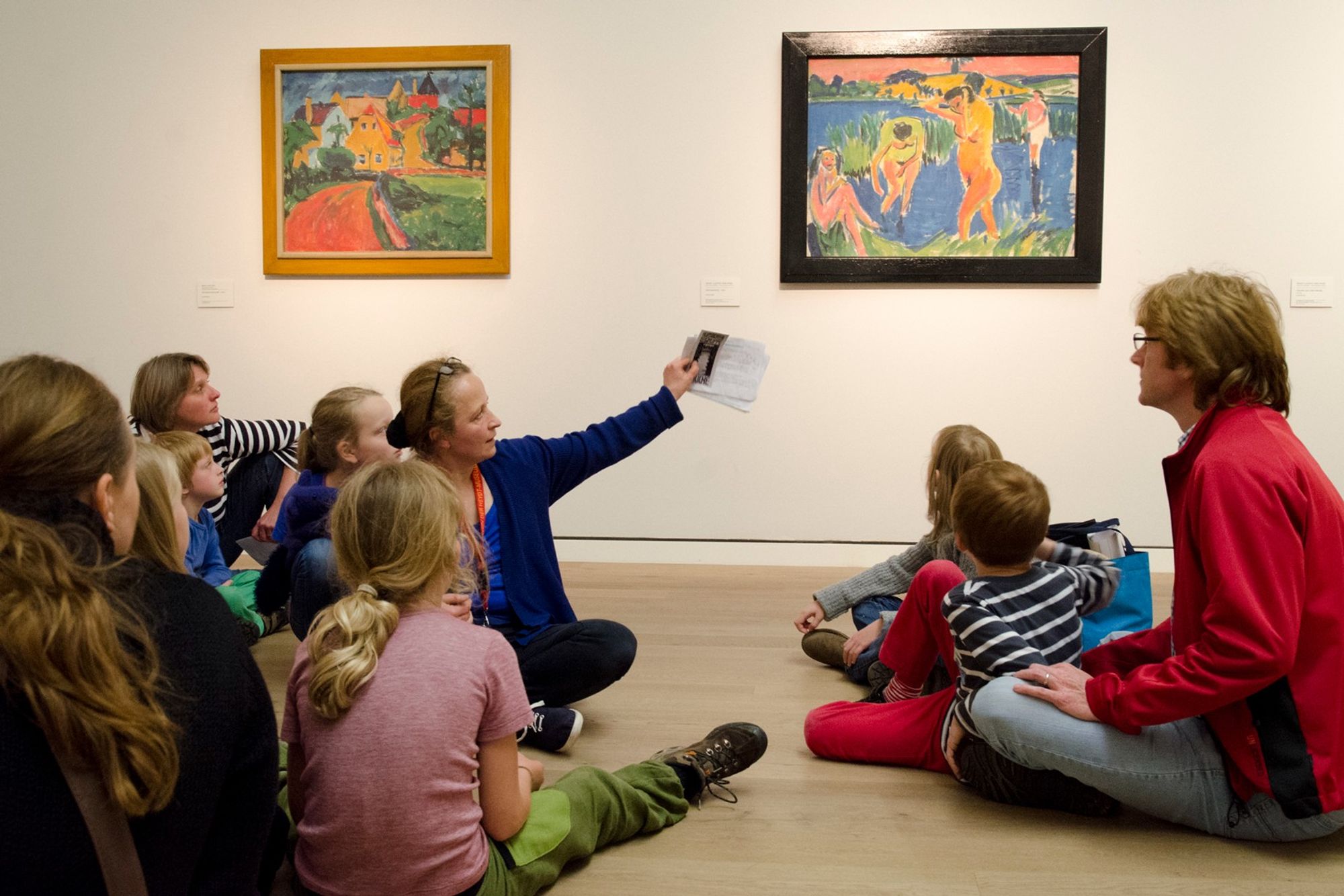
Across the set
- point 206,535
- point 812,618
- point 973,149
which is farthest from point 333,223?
point 812,618

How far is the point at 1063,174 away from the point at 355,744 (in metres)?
4.41

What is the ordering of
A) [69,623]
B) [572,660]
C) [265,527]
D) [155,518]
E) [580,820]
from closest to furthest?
[69,623], [155,518], [580,820], [572,660], [265,527]

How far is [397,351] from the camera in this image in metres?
5.45

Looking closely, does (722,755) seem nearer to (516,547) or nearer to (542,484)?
(516,547)

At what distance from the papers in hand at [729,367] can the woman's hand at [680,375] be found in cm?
2

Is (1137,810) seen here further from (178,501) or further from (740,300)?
(740,300)

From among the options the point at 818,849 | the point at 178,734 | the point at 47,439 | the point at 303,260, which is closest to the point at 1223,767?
the point at 818,849

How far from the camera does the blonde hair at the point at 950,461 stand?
2.91m

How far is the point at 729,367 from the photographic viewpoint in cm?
296

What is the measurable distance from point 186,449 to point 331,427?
0.40 meters

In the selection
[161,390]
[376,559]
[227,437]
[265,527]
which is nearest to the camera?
[376,559]

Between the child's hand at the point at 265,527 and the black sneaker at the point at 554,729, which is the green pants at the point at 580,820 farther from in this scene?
the child's hand at the point at 265,527

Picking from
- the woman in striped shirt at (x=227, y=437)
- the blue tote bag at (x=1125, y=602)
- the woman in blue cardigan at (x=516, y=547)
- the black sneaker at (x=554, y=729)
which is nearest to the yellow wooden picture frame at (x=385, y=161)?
the woman in striped shirt at (x=227, y=437)

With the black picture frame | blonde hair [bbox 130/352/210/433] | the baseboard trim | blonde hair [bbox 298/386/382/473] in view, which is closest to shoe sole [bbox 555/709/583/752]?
blonde hair [bbox 298/386/382/473]
